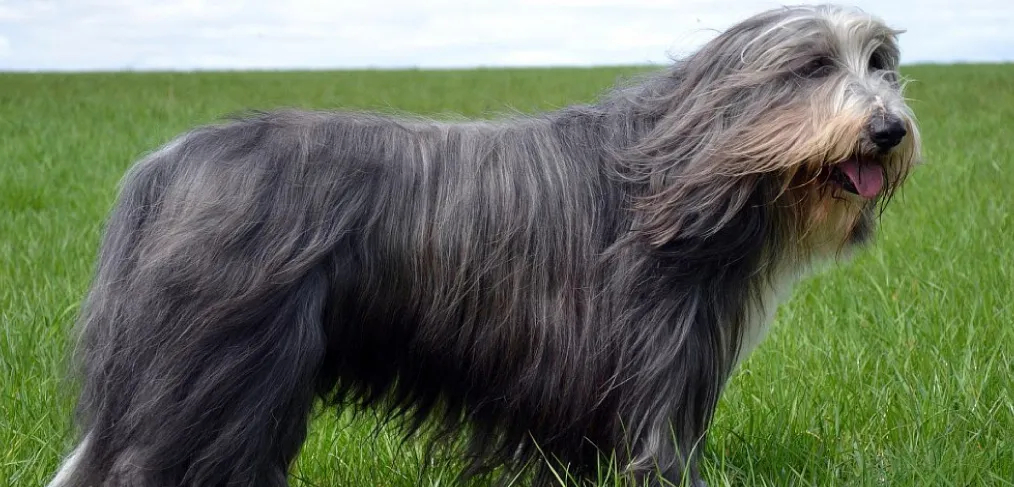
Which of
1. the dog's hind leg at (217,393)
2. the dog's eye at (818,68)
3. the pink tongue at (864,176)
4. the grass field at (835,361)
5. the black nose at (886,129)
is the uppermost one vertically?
the dog's eye at (818,68)

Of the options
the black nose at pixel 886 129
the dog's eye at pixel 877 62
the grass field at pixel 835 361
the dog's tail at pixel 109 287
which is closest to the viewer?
the black nose at pixel 886 129

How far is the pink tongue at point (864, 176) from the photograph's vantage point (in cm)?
288

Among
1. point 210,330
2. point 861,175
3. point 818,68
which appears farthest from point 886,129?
point 210,330

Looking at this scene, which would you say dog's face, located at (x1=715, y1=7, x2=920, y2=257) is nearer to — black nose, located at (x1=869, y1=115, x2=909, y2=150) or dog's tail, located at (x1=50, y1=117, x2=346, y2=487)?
black nose, located at (x1=869, y1=115, x2=909, y2=150)

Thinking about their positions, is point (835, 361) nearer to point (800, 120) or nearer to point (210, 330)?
point (800, 120)

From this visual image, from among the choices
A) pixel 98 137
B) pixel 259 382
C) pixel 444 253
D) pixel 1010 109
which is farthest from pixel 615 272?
pixel 1010 109

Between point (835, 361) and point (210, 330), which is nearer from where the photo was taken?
point (210, 330)

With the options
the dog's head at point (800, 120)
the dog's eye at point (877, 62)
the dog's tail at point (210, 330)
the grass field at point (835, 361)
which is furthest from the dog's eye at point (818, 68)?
the dog's tail at point (210, 330)

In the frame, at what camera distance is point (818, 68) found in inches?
117

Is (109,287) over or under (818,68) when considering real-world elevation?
under

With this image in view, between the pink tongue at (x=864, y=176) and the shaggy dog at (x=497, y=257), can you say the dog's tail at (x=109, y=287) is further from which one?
the pink tongue at (x=864, y=176)

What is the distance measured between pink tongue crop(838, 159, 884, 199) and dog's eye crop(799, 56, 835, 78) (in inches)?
10.6

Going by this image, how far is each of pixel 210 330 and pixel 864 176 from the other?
1.80 m

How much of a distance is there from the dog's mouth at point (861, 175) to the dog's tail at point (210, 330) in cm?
139
